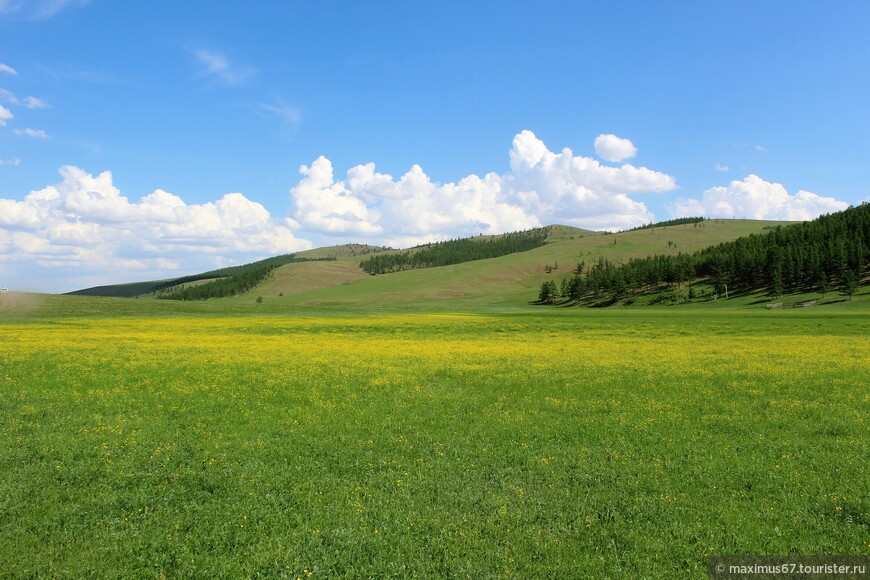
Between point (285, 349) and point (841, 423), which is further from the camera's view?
point (285, 349)

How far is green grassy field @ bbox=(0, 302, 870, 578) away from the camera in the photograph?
9469 millimetres

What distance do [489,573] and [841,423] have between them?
605 inches

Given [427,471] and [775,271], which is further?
[775,271]

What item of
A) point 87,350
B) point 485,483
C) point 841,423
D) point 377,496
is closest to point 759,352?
point 841,423

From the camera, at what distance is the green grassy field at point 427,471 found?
9.47 m

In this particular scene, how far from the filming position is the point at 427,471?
13141mm

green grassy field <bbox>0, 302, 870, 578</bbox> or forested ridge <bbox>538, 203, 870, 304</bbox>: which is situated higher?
forested ridge <bbox>538, 203, 870, 304</bbox>

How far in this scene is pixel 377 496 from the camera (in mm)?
11680

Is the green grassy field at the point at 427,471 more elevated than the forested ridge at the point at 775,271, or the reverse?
the forested ridge at the point at 775,271

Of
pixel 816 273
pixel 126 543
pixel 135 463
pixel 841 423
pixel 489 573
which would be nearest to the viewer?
A: pixel 489 573

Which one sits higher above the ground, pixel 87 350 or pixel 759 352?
pixel 87 350

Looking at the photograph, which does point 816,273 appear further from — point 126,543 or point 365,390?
point 126,543

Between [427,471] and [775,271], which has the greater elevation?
[775,271]

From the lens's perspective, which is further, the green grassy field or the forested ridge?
the forested ridge
